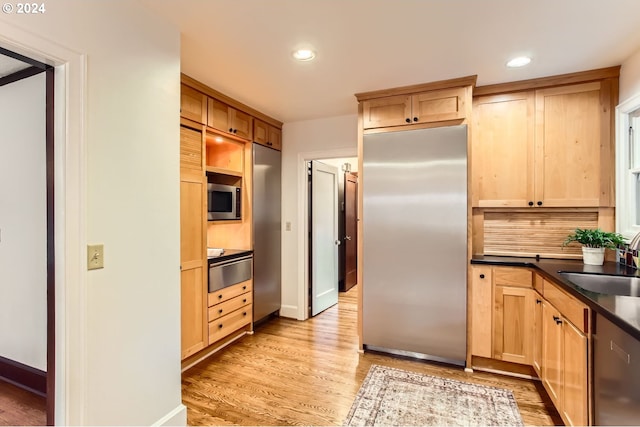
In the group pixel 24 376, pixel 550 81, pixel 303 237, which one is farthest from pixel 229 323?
pixel 550 81

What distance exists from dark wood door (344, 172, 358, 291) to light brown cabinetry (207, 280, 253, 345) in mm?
2310

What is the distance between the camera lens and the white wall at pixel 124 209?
1416 millimetres

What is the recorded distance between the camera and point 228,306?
309cm

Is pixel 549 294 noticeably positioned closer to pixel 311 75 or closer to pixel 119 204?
pixel 311 75

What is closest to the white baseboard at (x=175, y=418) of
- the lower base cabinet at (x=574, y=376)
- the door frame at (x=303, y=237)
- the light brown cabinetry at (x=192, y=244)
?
the light brown cabinetry at (x=192, y=244)

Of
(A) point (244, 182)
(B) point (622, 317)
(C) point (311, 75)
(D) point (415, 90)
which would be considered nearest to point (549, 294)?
(B) point (622, 317)

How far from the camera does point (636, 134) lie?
2.34 meters

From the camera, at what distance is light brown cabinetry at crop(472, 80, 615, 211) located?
251 cm

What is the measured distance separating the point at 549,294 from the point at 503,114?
156 centimetres

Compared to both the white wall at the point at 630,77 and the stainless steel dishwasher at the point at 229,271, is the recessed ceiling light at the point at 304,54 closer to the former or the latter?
the stainless steel dishwasher at the point at 229,271

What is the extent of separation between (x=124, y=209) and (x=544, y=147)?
3.12 metres

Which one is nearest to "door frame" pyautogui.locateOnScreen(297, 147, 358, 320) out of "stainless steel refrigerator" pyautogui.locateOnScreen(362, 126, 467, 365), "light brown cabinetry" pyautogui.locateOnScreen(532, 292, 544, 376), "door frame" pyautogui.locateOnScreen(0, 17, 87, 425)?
"stainless steel refrigerator" pyautogui.locateOnScreen(362, 126, 467, 365)

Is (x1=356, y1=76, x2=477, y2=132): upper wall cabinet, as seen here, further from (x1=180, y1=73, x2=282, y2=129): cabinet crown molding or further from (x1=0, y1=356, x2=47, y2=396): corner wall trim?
(x1=0, y1=356, x2=47, y2=396): corner wall trim

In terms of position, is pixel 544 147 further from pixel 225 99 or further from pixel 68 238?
pixel 68 238
